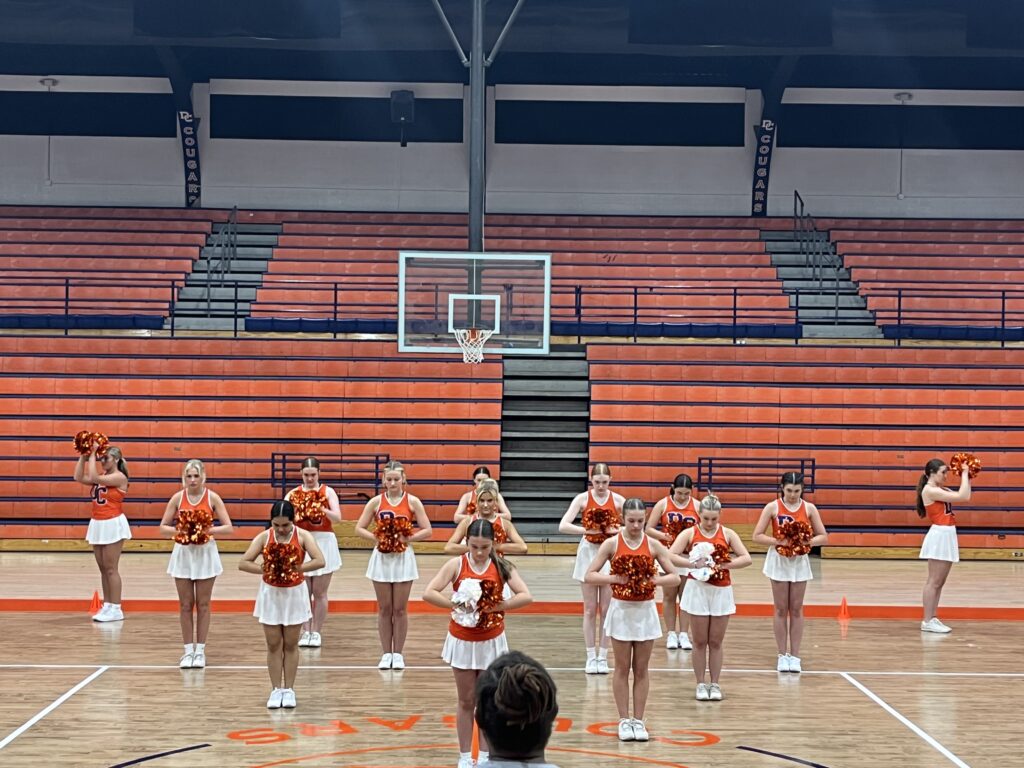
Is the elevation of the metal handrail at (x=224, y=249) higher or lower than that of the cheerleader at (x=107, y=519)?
higher

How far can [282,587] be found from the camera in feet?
28.6

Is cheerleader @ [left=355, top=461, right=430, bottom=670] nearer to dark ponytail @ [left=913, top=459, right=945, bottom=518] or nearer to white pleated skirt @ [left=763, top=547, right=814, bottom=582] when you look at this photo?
white pleated skirt @ [left=763, top=547, right=814, bottom=582]

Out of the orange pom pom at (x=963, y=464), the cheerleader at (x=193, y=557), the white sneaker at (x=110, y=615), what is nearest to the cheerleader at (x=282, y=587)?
the cheerleader at (x=193, y=557)

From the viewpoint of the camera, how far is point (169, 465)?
55.1 feet

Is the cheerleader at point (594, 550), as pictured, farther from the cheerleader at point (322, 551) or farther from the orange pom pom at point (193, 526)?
the orange pom pom at point (193, 526)

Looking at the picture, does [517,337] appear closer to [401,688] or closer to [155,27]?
[401,688]

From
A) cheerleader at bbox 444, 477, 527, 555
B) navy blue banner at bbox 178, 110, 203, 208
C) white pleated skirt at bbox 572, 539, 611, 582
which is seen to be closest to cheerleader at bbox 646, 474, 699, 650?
white pleated skirt at bbox 572, 539, 611, 582

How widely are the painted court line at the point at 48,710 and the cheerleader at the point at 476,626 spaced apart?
301 cm

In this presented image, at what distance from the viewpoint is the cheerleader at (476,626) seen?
24.6 ft

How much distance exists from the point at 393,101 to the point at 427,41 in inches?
94.2

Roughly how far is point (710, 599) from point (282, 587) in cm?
314

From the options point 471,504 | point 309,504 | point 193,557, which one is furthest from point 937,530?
point 193,557

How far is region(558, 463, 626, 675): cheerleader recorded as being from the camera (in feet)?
33.4

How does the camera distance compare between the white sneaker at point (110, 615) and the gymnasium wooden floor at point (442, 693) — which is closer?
the gymnasium wooden floor at point (442, 693)
